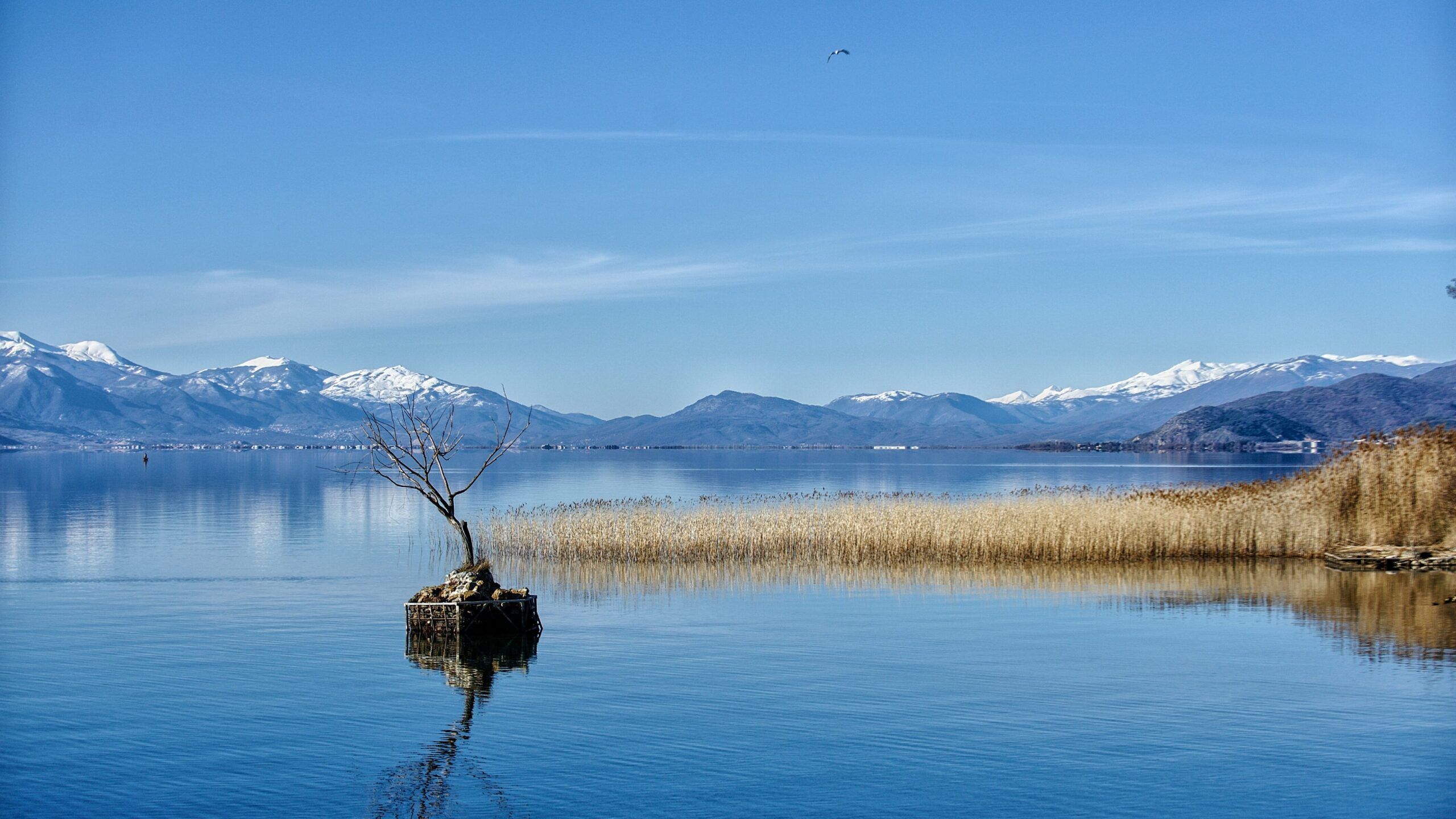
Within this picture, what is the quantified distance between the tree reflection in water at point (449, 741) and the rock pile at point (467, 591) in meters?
0.81

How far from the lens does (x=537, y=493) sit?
88.8 meters

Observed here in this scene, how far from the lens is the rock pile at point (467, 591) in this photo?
25.1 m

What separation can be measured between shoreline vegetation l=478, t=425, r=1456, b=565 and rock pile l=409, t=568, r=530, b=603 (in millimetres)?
13659

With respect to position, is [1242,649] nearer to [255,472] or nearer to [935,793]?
[935,793]

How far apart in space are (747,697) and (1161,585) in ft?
58.2

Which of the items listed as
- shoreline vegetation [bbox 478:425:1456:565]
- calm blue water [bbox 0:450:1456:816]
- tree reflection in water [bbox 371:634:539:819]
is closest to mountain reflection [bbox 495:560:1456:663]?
calm blue water [bbox 0:450:1456:816]

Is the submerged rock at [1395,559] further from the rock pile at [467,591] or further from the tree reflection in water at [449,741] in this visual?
the rock pile at [467,591]

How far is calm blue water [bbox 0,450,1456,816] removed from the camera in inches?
582

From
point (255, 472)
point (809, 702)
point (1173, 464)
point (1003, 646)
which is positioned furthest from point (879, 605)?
point (1173, 464)

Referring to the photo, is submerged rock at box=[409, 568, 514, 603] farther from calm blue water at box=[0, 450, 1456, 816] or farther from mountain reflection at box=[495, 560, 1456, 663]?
mountain reflection at box=[495, 560, 1456, 663]

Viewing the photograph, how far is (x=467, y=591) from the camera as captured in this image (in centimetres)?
2517

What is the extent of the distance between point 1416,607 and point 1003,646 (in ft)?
35.4

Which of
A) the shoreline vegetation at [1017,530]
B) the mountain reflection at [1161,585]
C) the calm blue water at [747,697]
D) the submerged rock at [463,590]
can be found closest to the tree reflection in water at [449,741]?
the calm blue water at [747,697]

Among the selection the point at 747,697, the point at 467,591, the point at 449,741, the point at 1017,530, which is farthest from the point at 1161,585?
the point at 449,741
